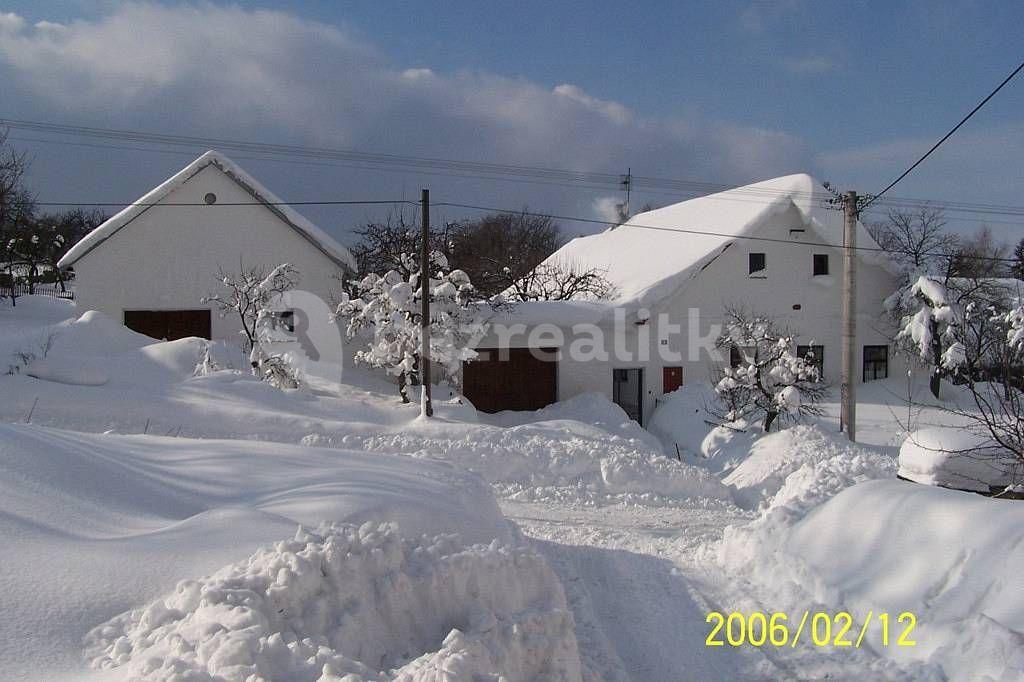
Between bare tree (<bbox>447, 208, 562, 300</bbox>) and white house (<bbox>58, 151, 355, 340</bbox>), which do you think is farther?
bare tree (<bbox>447, 208, 562, 300</bbox>)

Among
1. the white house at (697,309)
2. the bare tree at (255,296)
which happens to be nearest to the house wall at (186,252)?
the bare tree at (255,296)

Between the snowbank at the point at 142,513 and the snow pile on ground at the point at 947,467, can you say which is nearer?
the snowbank at the point at 142,513

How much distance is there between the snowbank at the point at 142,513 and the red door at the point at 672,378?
1604 cm

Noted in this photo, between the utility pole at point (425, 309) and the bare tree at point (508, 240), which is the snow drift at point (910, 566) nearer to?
the utility pole at point (425, 309)

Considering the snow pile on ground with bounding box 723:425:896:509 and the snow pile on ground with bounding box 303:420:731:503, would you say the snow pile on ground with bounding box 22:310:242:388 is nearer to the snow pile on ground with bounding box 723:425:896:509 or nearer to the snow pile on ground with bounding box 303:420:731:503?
the snow pile on ground with bounding box 303:420:731:503

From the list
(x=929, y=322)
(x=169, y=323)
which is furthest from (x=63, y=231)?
(x=929, y=322)

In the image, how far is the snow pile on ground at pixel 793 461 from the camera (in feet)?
41.1

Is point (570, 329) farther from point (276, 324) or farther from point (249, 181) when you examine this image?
point (249, 181)

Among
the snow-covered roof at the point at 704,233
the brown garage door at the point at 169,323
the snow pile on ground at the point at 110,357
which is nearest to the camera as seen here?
the snow pile on ground at the point at 110,357

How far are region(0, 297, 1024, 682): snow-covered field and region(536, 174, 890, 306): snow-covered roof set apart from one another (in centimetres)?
1331

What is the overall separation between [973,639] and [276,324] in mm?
16677

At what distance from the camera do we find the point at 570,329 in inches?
837
